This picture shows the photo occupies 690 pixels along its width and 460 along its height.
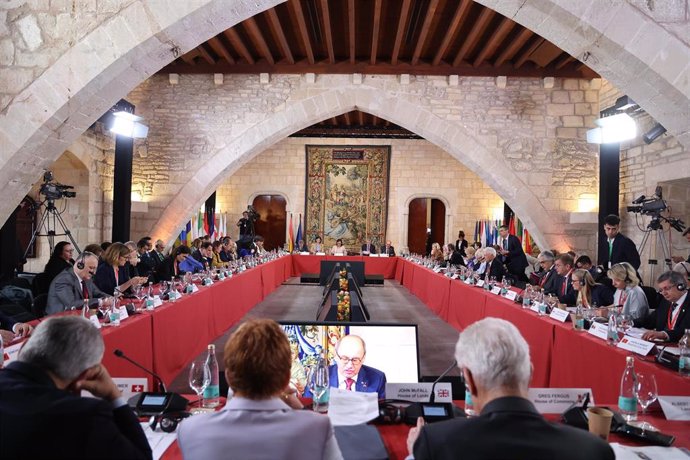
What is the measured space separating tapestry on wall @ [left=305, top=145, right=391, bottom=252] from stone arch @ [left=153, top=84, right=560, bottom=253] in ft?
16.1

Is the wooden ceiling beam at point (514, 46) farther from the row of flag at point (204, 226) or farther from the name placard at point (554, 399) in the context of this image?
→ the row of flag at point (204, 226)

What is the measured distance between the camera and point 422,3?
6066 mm

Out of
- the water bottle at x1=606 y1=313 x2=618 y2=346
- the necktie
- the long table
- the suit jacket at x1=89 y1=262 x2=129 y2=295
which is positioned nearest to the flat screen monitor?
the long table

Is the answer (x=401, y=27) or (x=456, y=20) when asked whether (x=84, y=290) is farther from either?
(x=456, y=20)

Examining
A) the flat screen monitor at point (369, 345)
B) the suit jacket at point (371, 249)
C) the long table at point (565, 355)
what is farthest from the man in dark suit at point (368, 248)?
the flat screen monitor at point (369, 345)

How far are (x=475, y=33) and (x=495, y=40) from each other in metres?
0.52

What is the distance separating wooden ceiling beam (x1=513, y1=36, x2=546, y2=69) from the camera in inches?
279

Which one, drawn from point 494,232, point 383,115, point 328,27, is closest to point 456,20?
point 328,27

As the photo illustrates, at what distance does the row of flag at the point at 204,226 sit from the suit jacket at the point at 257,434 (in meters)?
9.29

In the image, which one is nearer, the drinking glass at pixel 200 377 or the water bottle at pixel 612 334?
the drinking glass at pixel 200 377

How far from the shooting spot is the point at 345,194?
14.0 metres

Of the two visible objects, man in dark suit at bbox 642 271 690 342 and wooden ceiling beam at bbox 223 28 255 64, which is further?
wooden ceiling beam at bbox 223 28 255 64

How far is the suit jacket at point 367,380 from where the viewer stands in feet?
5.56

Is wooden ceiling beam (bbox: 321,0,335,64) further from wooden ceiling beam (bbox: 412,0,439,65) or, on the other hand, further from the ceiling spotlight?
the ceiling spotlight
